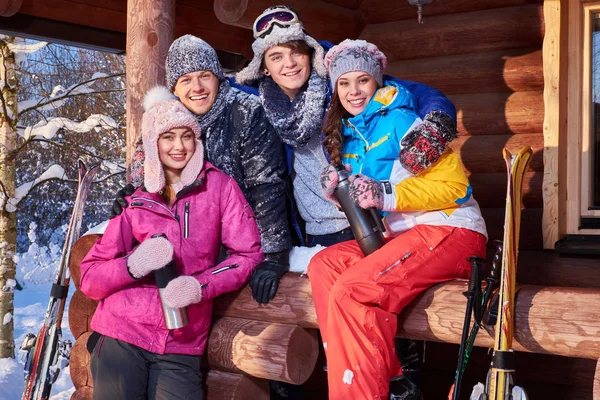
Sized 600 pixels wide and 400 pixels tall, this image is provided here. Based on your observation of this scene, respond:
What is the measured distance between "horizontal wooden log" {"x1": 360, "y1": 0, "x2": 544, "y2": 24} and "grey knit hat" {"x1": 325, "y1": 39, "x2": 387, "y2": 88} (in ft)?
8.38

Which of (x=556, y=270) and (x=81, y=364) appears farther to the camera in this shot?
(x=556, y=270)

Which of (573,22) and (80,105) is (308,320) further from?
(80,105)

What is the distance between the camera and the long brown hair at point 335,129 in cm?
374

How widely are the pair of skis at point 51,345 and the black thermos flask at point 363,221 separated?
1.80 meters

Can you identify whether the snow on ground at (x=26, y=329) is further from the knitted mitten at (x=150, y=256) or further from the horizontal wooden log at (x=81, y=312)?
the knitted mitten at (x=150, y=256)

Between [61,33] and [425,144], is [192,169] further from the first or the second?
[61,33]

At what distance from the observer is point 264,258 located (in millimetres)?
3961

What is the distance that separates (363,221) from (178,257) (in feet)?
3.20

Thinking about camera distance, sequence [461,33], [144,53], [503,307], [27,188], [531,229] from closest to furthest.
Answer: [503,307]
[144,53]
[531,229]
[461,33]
[27,188]

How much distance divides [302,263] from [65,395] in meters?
5.23

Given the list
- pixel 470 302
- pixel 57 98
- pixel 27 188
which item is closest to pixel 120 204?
pixel 470 302

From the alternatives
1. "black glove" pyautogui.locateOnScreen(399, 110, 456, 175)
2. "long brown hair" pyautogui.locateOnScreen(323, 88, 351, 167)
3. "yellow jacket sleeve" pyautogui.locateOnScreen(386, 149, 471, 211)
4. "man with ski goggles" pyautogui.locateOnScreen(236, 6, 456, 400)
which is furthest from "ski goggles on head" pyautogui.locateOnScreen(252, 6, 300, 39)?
"yellow jacket sleeve" pyautogui.locateOnScreen(386, 149, 471, 211)

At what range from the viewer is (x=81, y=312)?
4492 millimetres

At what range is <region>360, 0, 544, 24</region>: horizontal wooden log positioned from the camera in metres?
6.00
